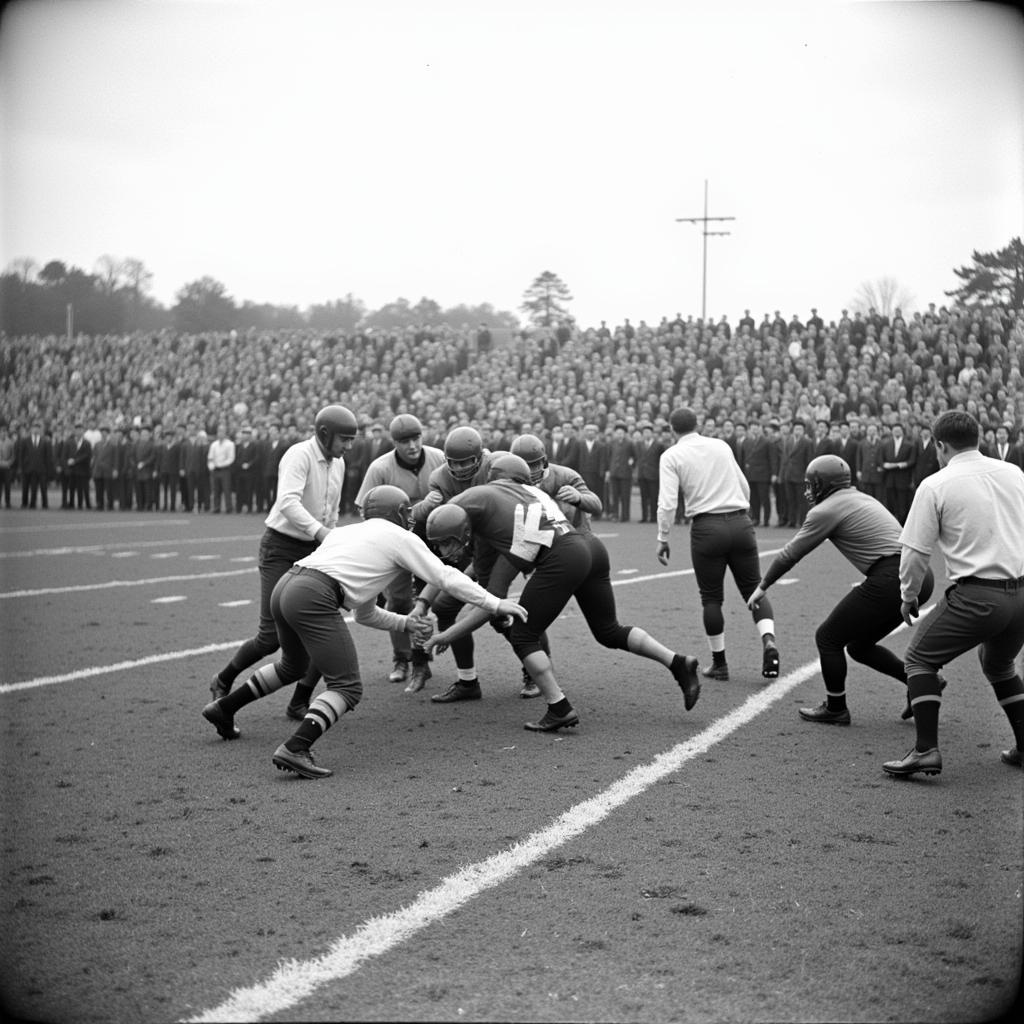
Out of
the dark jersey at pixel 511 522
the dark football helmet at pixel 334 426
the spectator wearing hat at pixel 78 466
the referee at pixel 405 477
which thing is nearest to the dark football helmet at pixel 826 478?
the dark jersey at pixel 511 522

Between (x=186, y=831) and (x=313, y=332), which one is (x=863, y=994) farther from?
(x=313, y=332)

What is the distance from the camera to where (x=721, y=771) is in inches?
258

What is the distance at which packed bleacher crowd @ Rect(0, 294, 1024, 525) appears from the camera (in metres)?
24.0

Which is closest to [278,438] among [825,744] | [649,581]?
[649,581]

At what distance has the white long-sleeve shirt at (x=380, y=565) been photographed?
6609mm

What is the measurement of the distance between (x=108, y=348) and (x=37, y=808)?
A: 42.9 m

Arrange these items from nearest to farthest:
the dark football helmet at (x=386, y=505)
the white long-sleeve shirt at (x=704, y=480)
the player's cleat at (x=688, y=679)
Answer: the dark football helmet at (x=386, y=505), the player's cleat at (x=688, y=679), the white long-sleeve shirt at (x=704, y=480)

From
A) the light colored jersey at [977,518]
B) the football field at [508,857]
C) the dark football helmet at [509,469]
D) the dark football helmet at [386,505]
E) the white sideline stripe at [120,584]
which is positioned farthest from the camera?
the white sideline stripe at [120,584]

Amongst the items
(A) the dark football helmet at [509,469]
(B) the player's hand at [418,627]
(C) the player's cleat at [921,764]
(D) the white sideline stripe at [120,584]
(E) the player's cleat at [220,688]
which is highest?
(A) the dark football helmet at [509,469]

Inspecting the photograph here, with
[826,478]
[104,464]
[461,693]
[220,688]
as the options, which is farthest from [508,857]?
[104,464]

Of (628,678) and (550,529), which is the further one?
(628,678)

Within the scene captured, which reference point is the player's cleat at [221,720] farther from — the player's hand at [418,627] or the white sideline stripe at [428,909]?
the white sideline stripe at [428,909]

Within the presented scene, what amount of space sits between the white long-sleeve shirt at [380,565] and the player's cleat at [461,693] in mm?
1899

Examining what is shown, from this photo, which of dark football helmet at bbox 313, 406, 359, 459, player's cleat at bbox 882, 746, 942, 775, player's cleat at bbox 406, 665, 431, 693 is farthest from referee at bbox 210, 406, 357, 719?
player's cleat at bbox 882, 746, 942, 775
